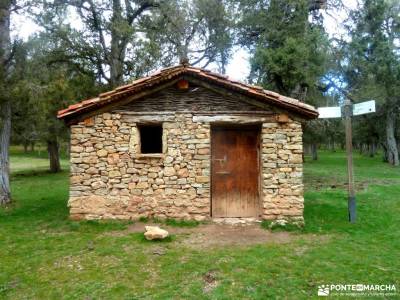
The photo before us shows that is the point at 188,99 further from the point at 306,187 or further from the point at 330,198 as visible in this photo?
the point at 306,187

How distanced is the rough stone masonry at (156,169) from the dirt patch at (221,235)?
48 cm

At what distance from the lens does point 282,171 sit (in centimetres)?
753

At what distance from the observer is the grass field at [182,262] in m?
4.38

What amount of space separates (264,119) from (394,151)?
2136 cm

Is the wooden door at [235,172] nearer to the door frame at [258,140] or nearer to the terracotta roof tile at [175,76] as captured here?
the door frame at [258,140]

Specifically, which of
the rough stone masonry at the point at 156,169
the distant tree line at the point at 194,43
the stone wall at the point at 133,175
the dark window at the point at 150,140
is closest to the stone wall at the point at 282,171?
the rough stone masonry at the point at 156,169

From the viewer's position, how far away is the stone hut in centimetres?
752

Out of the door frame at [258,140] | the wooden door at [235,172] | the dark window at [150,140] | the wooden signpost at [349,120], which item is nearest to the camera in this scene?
the wooden signpost at [349,120]

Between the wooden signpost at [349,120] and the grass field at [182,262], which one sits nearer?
the grass field at [182,262]

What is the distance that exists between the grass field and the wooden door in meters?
1.55

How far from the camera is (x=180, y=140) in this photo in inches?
301

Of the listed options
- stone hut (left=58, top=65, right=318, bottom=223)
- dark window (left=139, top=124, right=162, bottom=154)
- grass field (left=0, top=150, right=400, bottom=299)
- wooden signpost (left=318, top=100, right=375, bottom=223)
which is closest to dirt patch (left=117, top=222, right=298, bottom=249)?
grass field (left=0, top=150, right=400, bottom=299)

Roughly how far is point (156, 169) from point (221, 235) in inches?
83.8

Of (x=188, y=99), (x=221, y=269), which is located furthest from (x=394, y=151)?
(x=221, y=269)
